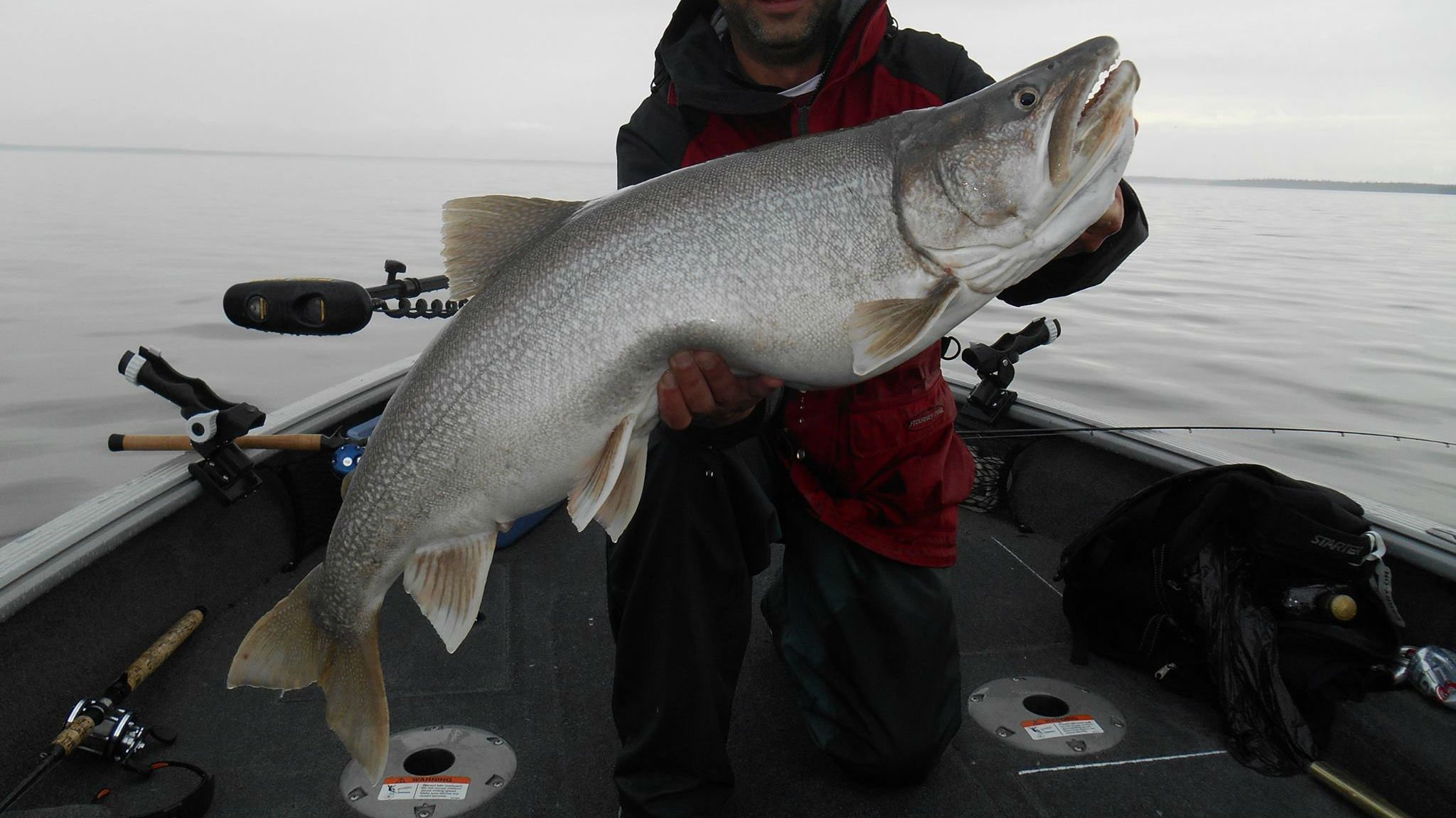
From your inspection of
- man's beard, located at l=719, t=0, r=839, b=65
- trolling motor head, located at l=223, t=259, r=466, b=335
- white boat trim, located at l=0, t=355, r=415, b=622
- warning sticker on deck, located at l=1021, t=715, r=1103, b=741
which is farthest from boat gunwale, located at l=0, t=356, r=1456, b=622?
man's beard, located at l=719, t=0, r=839, b=65

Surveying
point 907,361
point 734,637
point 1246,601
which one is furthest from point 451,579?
point 1246,601

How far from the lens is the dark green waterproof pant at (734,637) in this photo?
236 centimetres

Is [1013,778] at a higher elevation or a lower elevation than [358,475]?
lower

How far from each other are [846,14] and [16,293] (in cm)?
1492

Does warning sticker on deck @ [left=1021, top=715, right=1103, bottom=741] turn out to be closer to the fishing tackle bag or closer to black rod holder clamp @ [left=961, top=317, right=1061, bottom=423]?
the fishing tackle bag

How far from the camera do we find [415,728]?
2.78 m

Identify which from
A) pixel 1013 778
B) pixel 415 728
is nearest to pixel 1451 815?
pixel 1013 778

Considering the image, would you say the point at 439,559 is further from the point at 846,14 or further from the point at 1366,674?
the point at 1366,674

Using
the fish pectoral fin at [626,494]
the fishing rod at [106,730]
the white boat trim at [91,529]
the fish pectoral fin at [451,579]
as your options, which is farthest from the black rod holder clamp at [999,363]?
the fishing rod at [106,730]

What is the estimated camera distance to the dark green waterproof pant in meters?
2.36

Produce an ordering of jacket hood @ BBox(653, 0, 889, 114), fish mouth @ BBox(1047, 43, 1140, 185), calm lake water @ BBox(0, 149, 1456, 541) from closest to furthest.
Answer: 1. fish mouth @ BBox(1047, 43, 1140, 185)
2. jacket hood @ BBox(653, 0, 889, 114)
3. calm lake water @ BBox(0, 149, 1456, 541)

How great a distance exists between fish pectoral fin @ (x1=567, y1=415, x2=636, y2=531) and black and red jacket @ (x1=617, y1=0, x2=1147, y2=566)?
0.80 metres

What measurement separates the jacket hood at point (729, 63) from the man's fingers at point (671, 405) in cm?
106

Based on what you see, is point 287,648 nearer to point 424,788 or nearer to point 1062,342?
point 424,788
